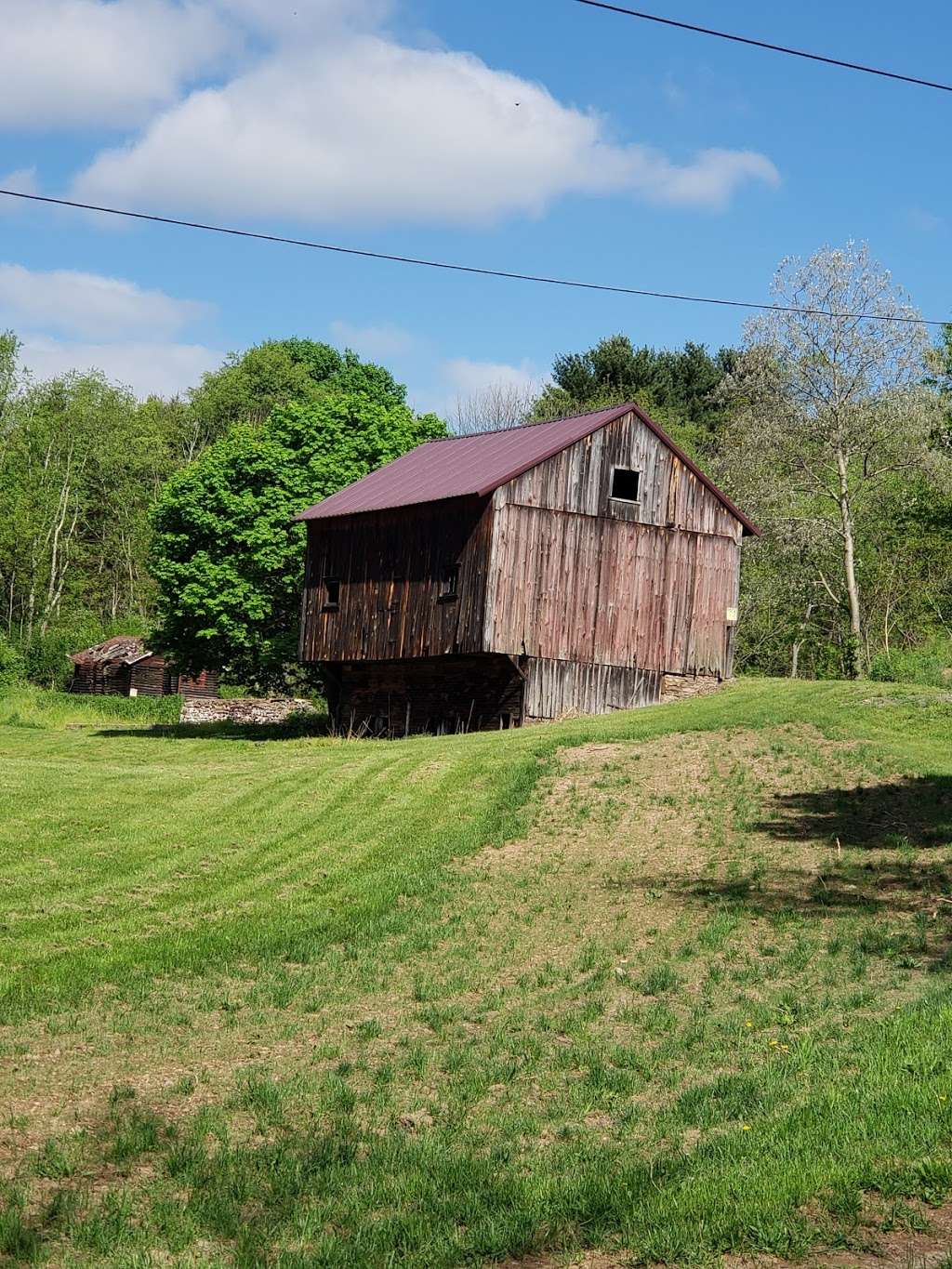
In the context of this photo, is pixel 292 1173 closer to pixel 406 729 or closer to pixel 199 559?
pixel 406 729

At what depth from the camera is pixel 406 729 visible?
44688 mm

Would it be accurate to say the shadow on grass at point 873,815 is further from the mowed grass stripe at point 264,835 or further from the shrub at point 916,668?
the shrub at point 916,668

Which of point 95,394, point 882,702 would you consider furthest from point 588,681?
point 95,394

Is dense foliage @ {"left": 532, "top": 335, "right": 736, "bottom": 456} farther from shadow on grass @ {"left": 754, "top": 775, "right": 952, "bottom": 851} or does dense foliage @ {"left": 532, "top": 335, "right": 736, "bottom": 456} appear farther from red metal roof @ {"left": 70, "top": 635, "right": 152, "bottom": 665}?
shadow on grass @ {"left": 754, "top": 775, "right": 952, "bottom": 851}

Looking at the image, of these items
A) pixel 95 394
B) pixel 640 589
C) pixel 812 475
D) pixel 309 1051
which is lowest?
pixel 309 1051

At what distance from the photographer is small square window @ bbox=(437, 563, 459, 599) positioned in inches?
1642

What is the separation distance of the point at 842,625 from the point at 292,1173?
163 ft

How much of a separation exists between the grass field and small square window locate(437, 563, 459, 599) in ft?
42.8

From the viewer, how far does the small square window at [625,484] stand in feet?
140

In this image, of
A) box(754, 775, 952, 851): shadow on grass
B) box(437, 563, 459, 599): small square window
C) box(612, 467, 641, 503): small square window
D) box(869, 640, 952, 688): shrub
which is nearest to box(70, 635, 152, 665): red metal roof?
box(437, 563, 459, 599): small square window

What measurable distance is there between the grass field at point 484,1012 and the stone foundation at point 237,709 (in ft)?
118

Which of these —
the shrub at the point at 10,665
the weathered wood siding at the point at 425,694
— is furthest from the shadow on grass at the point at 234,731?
the shrub at the point at 10,665

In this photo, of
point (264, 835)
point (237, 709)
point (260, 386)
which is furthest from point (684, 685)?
point (260, 386)

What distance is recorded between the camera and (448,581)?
42062 millimetres
